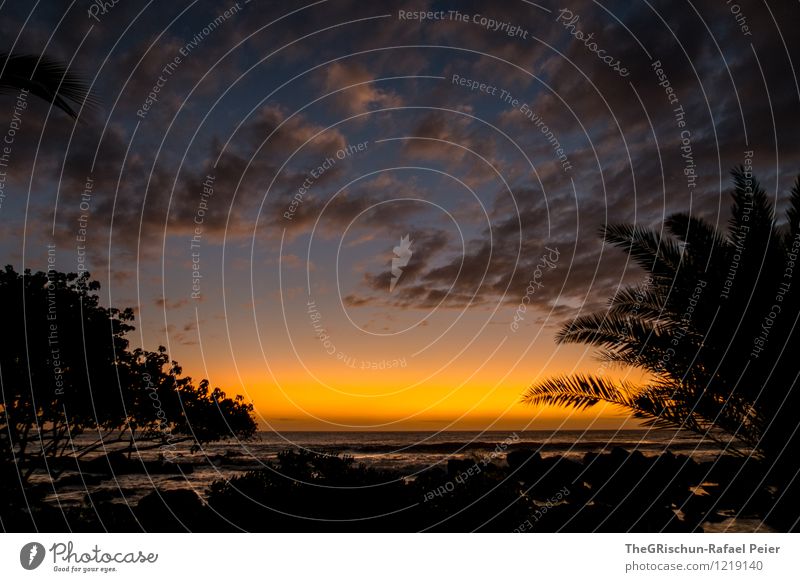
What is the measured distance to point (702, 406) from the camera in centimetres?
982

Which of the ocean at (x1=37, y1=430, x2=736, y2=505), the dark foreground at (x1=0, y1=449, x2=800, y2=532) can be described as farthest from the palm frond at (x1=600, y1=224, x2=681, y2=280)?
the ocean at (x1=37, y1=430, x2=736, y2=505)

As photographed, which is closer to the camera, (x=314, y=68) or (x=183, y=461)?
(x=314, y=68)

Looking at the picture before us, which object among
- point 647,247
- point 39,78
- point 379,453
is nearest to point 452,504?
point 647,247

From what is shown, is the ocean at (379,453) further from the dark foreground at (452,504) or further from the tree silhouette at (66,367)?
the tree silhouette at (66,367)

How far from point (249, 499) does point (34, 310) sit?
26.3ft

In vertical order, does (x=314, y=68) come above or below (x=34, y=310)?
above

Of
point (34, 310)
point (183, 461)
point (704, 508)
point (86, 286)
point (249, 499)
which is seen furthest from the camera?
point (183, 461)

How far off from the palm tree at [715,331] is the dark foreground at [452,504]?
4497 millimetres

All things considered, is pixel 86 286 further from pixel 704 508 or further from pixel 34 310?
pixel 704 508

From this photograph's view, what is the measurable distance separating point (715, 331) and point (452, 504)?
10267 mm

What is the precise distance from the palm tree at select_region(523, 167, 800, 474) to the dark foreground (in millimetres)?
4497

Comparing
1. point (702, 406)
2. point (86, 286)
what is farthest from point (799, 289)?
point (86, 286)
